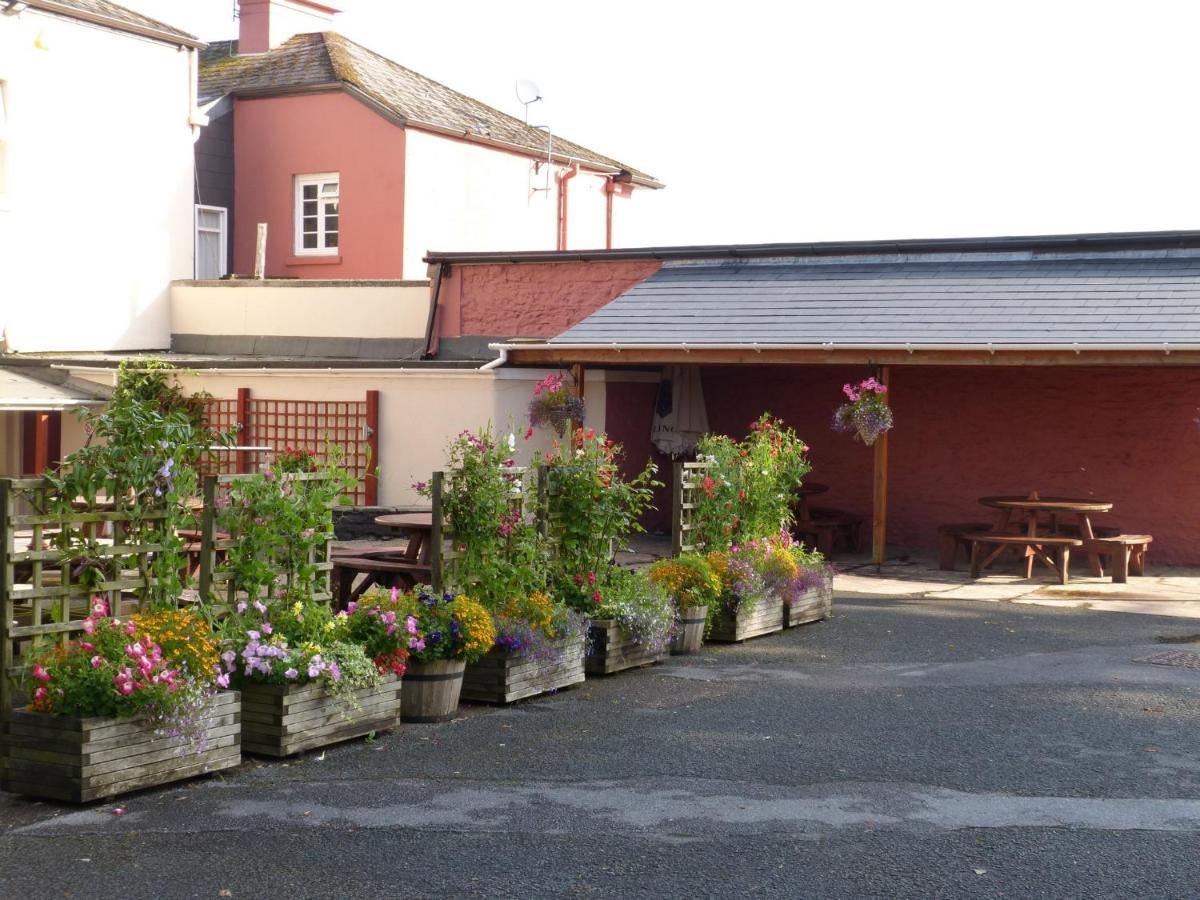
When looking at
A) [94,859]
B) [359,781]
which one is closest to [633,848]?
[359,781]

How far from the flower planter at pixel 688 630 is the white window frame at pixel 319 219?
14.8 m

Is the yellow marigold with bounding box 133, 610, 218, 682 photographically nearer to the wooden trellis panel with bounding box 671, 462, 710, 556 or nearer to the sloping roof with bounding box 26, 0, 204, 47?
the wooden trellis panel with bounding box 671, 462, 710, 556

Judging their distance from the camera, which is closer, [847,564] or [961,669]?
[961,669]

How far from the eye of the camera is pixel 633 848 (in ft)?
17.6

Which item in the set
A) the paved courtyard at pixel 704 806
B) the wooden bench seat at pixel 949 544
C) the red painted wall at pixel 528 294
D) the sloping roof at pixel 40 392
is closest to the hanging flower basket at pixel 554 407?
the red painted wall at pixel 528 294

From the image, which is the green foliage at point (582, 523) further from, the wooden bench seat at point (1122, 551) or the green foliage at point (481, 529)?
the wooden bench seat at point (1122, 551)

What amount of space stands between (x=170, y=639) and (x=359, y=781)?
1.00 metres

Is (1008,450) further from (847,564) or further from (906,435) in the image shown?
(847,564)

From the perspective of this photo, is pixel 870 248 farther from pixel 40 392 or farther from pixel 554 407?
pixel 40 392

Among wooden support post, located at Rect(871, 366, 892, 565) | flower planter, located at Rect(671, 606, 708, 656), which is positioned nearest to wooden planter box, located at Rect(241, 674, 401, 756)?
flower planter, located at Rect(671, 606, 708, 656)

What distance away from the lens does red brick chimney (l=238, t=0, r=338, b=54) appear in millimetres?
25609

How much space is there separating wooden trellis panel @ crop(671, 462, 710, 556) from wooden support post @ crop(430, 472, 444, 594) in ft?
8.84

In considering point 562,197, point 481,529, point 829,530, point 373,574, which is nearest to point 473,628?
point 481,529

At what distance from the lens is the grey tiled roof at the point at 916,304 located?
44.7ft
